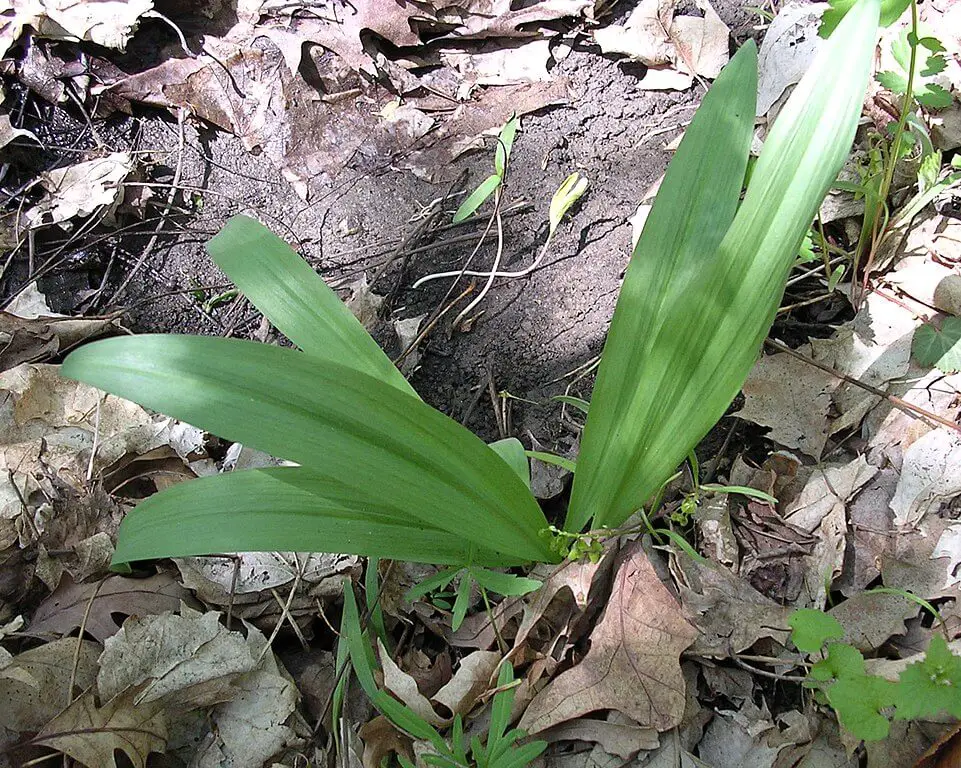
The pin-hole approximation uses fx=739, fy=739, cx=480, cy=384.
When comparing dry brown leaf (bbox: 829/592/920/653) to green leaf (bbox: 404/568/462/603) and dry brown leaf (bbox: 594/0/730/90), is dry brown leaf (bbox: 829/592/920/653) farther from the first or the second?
dry brown leaf (bbox: 594/0/730/90)

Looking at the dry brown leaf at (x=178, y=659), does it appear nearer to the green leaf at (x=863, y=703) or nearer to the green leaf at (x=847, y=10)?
the green leaf at (x=863, y=703)

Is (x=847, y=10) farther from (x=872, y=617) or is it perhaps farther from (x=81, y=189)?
(x=81, y=189)

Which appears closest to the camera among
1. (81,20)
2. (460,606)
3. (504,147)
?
(460,606)

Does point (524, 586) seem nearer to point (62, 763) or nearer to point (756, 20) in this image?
point (62, 763)

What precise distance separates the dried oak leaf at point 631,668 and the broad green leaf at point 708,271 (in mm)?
119

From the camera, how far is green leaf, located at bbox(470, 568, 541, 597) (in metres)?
1.00

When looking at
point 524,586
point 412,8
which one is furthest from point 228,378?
point 412,8

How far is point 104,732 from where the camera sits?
98 cm

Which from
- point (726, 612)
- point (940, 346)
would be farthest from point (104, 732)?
point (940, 346)

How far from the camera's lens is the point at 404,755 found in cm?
100

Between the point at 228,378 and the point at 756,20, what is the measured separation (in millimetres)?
1485

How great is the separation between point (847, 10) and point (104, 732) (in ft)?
4.72

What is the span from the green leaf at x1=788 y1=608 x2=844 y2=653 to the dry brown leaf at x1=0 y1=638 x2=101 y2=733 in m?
0.97

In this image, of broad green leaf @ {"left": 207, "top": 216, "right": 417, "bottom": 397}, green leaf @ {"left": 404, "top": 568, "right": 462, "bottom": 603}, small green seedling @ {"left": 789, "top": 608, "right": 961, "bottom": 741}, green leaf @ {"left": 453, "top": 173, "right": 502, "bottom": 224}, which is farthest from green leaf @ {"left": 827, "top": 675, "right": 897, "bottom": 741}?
green leaf @ {"left": 453, "top": 173, "right": 502, "bottom": 224}
